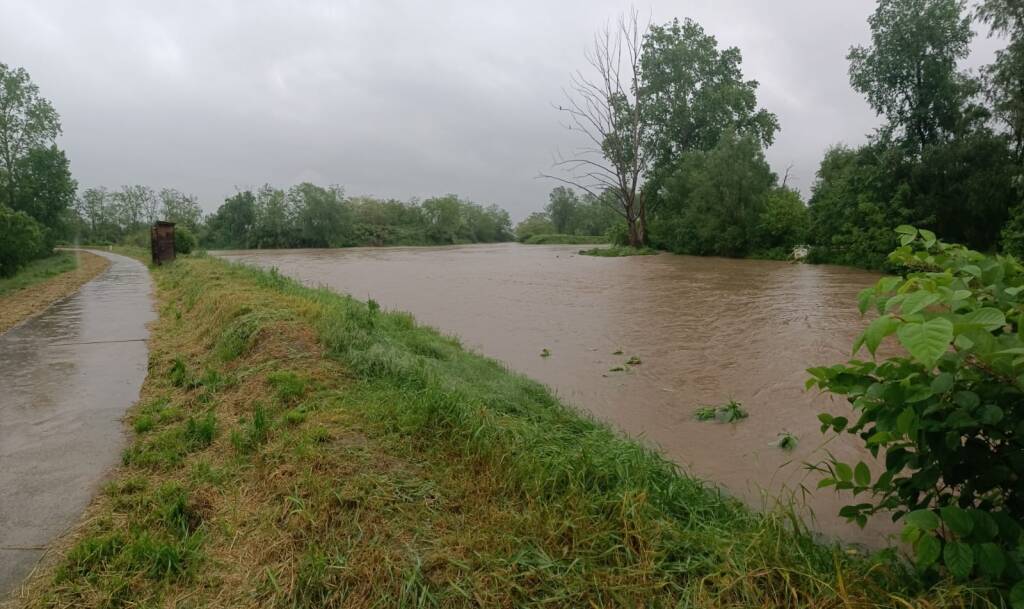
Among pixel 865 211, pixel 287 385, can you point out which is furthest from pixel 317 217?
A: pixel 287 385

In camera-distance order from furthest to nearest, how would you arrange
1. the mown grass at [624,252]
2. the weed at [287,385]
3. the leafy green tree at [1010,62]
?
the mown grass at [624,252] → the leafy green tree at [1010,62] → the weed at [287,385]

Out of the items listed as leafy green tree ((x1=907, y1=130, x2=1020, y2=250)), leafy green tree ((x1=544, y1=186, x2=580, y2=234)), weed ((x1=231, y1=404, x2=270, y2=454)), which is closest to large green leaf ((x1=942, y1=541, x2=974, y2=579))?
weed ((x1=231, y1=404, x2=270, y2=454))

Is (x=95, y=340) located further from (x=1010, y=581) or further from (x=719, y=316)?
(x=719, y=316)

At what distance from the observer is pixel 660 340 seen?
834 centimetres

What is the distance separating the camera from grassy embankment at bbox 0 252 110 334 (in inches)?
398

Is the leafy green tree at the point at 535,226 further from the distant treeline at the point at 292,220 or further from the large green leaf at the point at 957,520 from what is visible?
the large green leaf at the point at 957,520

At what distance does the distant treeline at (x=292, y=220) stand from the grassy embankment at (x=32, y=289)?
35.2m

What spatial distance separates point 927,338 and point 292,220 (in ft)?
231

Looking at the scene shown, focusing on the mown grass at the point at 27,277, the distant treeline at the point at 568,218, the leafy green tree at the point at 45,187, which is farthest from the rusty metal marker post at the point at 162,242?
the distant treeline at the point at 568,218

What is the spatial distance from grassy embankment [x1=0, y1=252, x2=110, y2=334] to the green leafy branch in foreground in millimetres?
11225

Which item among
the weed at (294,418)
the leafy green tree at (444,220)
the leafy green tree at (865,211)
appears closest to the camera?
the weed at (294,418)

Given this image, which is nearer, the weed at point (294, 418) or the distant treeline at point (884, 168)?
the weed at point (294, 418)

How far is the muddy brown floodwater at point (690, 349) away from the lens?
4.07m

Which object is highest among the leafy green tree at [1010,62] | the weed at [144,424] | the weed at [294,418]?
the leafy green tree at [1010,62]
